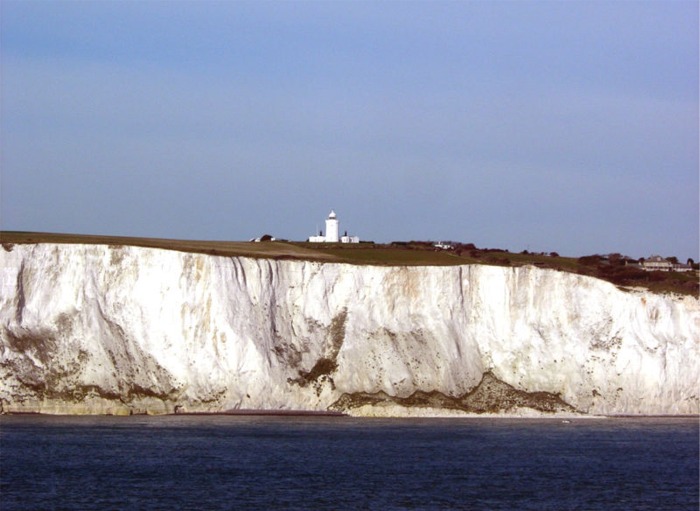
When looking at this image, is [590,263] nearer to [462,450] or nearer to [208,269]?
[208,269]

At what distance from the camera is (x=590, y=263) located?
7862cm

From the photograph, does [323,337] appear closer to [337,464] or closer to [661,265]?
[337,464]

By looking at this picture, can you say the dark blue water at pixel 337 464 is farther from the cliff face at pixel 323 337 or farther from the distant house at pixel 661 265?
the distant house at pixel 661 265

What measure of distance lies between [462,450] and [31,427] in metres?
17.2

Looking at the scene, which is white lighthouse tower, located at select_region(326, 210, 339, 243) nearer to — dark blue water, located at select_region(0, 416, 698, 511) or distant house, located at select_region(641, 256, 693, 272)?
distant house, located at select_region(641, 256, 693, 272)

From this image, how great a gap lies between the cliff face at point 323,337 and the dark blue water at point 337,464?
7.18ft

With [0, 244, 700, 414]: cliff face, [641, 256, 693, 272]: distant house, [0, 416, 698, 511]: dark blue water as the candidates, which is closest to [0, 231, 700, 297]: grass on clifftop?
[0, 244, 700, 414]: cliff face

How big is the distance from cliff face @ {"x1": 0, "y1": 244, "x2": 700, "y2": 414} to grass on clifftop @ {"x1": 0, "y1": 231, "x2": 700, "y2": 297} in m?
1.47

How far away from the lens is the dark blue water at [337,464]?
3753 centimetres

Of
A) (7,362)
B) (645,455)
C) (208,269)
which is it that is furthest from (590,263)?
(7,362)

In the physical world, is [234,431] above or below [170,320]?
below

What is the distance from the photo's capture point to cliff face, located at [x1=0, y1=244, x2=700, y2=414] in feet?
199

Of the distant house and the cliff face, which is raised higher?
the distant house

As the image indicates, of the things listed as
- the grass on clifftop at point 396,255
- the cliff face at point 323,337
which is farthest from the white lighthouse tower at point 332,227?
the cliff face at point 323,337
